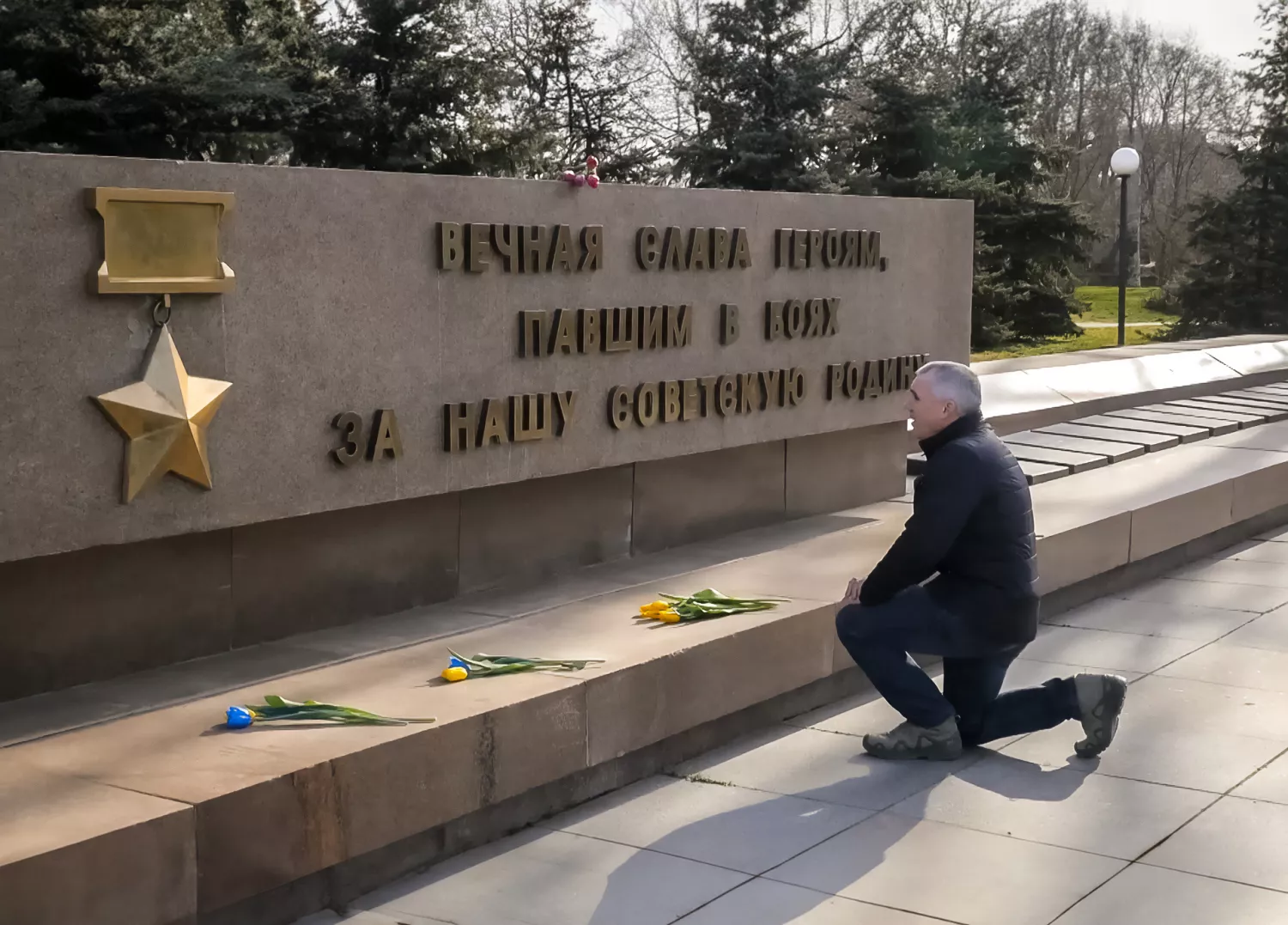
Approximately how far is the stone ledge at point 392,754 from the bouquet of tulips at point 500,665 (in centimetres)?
8

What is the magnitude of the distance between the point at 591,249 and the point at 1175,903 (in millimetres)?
3643

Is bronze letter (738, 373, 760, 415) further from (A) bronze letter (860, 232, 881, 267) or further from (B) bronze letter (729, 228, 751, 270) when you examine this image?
(A) bronze letter (860, 232, 881, 267)

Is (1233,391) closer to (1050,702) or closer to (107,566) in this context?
(1050,702)

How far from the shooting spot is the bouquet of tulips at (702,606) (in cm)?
581

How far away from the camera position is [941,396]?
16.1 ft

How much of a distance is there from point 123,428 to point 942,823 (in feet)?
9.09

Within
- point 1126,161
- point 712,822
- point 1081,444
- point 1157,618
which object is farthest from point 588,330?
point 1126,161

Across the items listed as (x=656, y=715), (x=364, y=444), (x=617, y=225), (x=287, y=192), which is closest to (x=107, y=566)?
(x=364, y=444)

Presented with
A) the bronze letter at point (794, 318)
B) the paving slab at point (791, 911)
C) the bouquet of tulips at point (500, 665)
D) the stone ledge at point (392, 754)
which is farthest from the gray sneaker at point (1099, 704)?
the bronze letter at point (794, 318)

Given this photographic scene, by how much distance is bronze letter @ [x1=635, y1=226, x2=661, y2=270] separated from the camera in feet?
22.4

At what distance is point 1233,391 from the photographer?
596 inches

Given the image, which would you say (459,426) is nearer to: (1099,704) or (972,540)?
(972,540)

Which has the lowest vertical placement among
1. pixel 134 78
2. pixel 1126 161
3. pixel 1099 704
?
pixel 1099 704

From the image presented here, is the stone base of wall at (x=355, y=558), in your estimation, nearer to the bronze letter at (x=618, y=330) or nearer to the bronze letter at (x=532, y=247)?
the bronze letter at (x=618, y=330)
